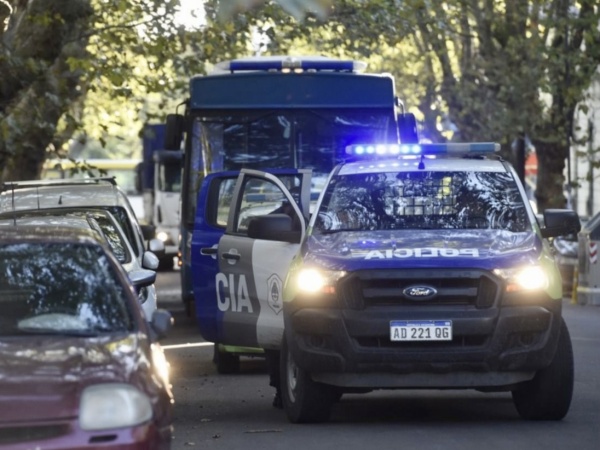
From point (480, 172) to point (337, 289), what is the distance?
191 cm

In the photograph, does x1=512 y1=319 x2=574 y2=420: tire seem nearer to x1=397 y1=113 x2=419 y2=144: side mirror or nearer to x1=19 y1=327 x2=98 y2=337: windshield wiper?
x1=19 y1=327 x2=98 y2=337: windshield wiper

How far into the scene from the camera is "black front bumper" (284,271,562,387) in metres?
10.6

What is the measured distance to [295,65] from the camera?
63.1 ft

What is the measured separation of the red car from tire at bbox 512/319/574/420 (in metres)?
3.25

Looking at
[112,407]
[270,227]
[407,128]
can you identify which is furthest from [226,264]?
[112,407]

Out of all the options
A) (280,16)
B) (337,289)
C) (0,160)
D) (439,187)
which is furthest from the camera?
(0,160)

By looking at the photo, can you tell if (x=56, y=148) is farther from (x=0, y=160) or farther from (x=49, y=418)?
(x=49, y=418)

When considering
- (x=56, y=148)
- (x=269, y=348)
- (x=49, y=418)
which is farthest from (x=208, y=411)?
(x=56, y=148)

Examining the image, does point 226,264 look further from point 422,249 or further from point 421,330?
point 421,330

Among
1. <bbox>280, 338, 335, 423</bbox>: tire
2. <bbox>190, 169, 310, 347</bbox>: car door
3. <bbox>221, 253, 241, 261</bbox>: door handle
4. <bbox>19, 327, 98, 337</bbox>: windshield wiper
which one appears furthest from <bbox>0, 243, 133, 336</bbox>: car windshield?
<bbox>221, 253, 241, 261</bbox>: door handle

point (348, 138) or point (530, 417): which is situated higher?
point (348, 138)

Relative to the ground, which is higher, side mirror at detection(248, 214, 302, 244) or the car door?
side mirror at detection(248, 214, 302, 244)

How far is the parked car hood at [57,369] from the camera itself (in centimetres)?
698

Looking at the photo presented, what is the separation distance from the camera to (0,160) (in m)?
23.1
